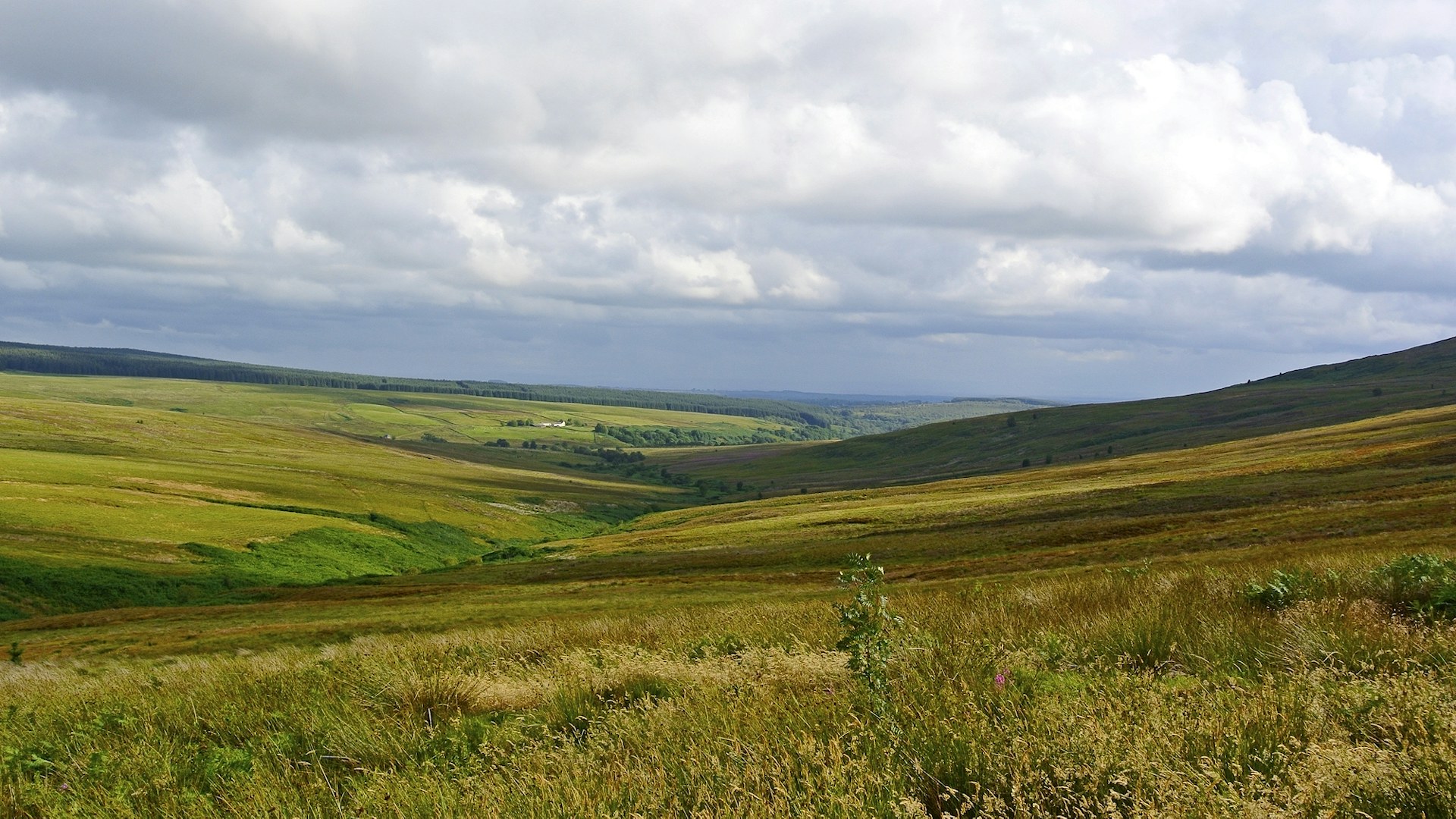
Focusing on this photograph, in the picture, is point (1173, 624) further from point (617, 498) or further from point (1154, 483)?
point (617, 498)

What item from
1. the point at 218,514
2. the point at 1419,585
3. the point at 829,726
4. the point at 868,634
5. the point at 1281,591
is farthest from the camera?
the point at 218,514

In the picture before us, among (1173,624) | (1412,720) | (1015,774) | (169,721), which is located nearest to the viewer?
(1015,774)

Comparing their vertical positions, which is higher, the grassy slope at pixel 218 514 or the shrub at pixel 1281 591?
the shrub at pixel 1281 591

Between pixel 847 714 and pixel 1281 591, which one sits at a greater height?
pixel 1281 591

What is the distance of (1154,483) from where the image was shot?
250 ft

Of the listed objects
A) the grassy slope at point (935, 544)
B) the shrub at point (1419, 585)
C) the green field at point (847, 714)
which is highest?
the shrub at point (1419, 585)

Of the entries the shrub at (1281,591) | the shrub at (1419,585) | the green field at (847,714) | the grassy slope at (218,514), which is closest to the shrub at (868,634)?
the green field at (847,714)

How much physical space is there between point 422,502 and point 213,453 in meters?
66.0

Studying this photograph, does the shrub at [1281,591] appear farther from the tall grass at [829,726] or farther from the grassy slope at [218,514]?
the grassy slope at [218,514]

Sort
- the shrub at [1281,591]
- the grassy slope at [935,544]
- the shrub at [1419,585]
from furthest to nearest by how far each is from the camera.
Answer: the grassy slope at [935,544]
the shrub at [1281,591]
the shrub at [1419,585]

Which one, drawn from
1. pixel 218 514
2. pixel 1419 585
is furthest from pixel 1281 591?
pixel 218 514

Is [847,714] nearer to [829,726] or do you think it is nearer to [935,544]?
[829,726]

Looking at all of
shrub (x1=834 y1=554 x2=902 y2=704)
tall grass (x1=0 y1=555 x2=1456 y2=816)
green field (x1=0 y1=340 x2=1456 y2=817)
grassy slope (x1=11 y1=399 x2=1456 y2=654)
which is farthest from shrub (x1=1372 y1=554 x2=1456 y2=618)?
grassy slope (x1=11 y1=399 x2=1456 y2=654)

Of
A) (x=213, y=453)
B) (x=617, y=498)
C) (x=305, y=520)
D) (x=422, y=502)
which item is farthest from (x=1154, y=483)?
(x=213, y=453)
